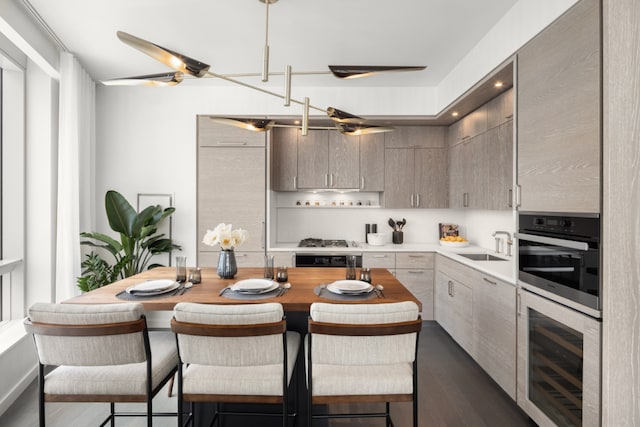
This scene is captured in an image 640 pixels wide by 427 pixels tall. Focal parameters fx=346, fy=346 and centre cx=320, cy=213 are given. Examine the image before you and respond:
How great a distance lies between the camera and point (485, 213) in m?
3.90

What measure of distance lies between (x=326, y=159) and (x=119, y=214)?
2266mm

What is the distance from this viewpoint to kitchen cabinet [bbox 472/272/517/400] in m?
2.27

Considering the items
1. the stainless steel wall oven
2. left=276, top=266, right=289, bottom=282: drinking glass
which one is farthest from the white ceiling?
left=276, top=266, right=289, bottom=282: drinking glass

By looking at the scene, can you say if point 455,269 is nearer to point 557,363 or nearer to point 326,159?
point 557,363

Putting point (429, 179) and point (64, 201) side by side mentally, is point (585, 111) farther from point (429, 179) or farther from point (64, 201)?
point (64, 201)

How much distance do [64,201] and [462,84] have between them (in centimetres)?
367

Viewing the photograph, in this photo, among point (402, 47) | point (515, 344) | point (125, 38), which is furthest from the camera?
point (402, 47)

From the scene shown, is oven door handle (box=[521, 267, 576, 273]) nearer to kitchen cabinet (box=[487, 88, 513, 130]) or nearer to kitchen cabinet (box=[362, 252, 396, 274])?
kitchen cabinet (box=[487, 88, 513, 130])

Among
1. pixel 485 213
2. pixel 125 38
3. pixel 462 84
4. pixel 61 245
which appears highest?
pixel 462 84

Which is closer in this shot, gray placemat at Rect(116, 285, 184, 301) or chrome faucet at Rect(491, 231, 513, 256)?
gray placemat at Rect(116, 285, 184, 301)

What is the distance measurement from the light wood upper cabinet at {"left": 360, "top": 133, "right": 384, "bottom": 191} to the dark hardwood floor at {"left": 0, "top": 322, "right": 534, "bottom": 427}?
2153 mm

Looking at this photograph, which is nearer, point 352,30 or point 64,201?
point 352,30

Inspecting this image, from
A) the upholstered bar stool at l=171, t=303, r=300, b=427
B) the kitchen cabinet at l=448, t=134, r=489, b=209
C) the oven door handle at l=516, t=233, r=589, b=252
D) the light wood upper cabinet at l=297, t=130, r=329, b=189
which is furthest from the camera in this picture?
the light wood upper cabinet at l=297, t=130, r=329, b=189

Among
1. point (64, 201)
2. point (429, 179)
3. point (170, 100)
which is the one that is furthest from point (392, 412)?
point (170, 100)
